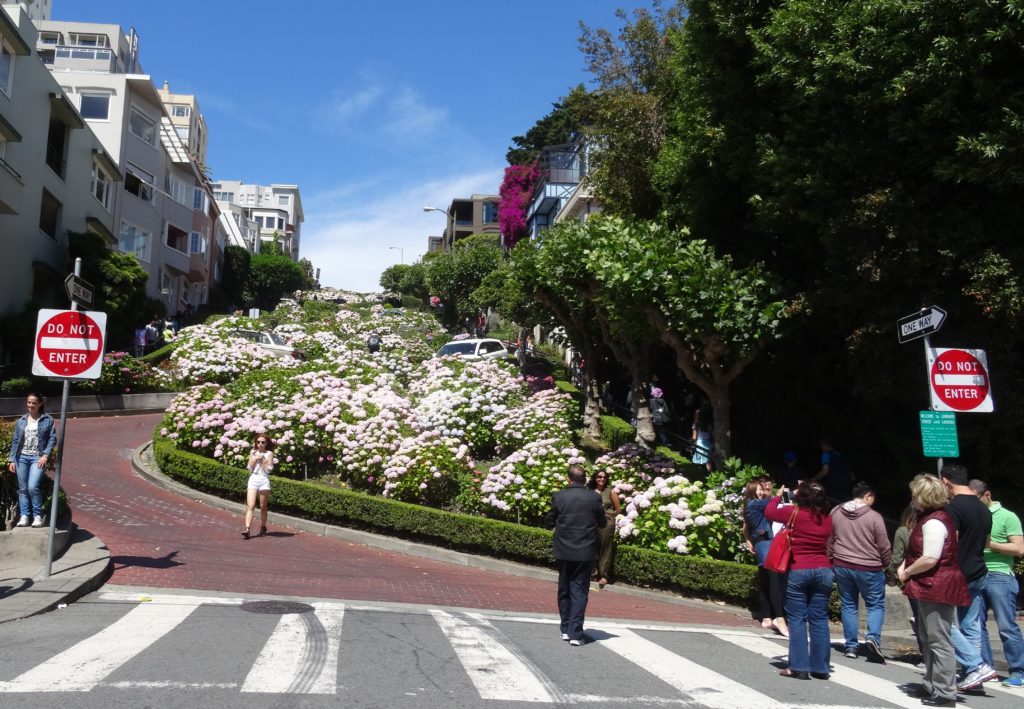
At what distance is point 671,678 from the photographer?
6672mm

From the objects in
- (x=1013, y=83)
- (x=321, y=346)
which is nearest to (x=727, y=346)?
Result: (x=1013, y=83)

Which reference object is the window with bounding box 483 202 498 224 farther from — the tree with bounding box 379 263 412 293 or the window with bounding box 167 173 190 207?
the window with bounding box 167 173 190 207

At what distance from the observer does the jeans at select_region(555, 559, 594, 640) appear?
798 centimetres

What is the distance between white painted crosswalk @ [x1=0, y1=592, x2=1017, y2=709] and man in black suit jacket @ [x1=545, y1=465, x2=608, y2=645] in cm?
28

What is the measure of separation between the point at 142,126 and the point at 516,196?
2710 cm

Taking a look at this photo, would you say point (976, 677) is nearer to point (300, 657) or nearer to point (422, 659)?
point (422, 659)

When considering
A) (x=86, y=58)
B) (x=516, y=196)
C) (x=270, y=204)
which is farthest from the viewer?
(x=270, y=204)

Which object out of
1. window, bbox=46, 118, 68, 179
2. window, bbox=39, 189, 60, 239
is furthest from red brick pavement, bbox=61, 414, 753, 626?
window, bbox=46, 118, 68, 179

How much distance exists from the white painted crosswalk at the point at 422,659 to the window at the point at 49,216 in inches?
1050

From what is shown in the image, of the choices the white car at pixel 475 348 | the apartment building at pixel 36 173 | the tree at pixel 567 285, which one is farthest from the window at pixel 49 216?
the tree at pixel 567 285

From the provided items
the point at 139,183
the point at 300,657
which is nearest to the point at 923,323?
the point at 300,657

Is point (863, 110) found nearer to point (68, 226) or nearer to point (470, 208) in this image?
point (68, 226)

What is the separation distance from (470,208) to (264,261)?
24296 millimetres

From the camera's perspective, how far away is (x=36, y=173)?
29109 millimetres
